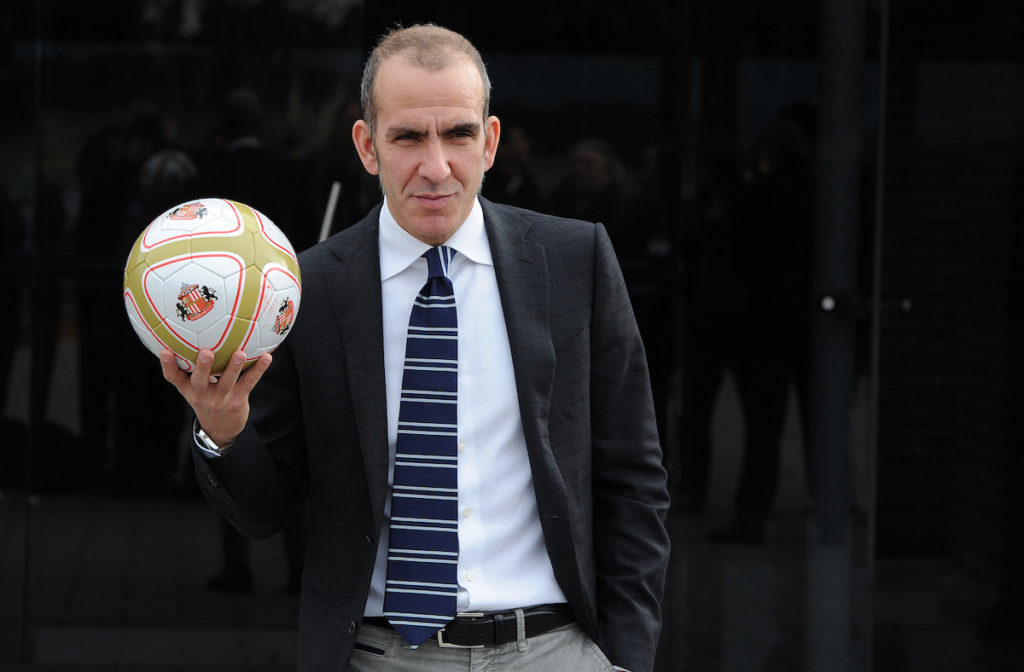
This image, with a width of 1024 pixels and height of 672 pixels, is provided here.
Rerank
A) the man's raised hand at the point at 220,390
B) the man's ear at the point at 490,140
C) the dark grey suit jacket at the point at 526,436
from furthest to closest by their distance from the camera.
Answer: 1. the man's ear at the point at 490,140
2. the dark grey suit jacket at the point at 526,436
3. the man's raised hand at the point at 220,390

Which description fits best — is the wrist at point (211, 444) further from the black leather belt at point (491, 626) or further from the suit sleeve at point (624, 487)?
the suit sleeve at point (624, 487)

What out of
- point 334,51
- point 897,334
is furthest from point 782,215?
point 334,51

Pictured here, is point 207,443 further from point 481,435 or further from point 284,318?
point 481,435

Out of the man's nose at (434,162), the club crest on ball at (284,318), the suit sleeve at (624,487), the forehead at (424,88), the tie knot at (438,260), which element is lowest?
the suit sleeve at (624,487)

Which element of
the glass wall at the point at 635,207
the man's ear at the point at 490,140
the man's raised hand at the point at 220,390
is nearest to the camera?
the man's raised hand at the point at 220,390

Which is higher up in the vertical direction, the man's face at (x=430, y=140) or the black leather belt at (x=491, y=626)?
the man's face at (x=430, y=140)

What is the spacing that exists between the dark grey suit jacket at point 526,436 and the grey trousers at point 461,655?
5 cm

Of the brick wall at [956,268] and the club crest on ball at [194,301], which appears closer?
the club crest on ball at [194,301]

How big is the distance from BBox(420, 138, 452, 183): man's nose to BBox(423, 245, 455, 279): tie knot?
0.16 meters

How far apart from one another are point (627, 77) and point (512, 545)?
2929 mm

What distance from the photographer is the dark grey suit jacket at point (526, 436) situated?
2.43m

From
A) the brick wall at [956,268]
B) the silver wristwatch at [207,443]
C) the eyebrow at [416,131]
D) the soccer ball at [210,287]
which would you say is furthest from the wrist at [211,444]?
the brick wall at [956,268]

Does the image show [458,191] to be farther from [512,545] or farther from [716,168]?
[716,168]

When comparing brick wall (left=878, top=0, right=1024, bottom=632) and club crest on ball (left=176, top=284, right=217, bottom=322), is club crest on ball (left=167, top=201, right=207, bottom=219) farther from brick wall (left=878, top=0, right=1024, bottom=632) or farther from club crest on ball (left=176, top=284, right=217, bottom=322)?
brick wall (left=878, top=0, right=1024, bottom=632)
